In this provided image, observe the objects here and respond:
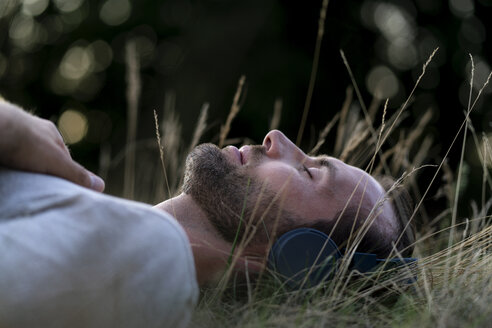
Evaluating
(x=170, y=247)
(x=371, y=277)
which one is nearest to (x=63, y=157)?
(x=170, y=247)

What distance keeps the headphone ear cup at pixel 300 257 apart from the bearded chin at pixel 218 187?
19cm

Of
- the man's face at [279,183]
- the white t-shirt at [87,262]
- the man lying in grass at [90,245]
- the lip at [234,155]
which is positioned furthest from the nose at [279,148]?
the white t-shirt at [87,262]

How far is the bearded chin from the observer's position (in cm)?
240

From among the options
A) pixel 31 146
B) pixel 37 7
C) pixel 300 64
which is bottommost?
pixel 37 7

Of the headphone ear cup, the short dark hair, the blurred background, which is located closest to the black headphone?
the headphone ear cup

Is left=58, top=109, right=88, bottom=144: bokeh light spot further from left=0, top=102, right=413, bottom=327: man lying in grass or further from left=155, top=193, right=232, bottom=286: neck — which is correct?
left=0, top=102, right=413, bottom=327: man lying in grass

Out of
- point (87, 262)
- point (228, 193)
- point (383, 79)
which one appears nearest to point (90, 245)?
point (87, 262)

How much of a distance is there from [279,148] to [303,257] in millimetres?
613

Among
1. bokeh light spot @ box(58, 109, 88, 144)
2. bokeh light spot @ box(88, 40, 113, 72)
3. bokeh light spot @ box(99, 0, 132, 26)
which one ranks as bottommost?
bokeh light spot @ box(58, 109, 88, 144)

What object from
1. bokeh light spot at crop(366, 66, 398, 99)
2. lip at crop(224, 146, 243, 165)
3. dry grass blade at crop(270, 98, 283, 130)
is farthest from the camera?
bokeh light spot at crop(366, 66, 398, 99)

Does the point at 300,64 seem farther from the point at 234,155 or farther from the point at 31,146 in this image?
the point at 31,146

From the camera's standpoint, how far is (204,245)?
2.33 metres

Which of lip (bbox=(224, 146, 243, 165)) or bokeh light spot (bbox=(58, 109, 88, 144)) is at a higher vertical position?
lip (bbox=(224, 146, 243, 165))

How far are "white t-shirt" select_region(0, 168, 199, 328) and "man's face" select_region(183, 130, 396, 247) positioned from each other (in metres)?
0.64
